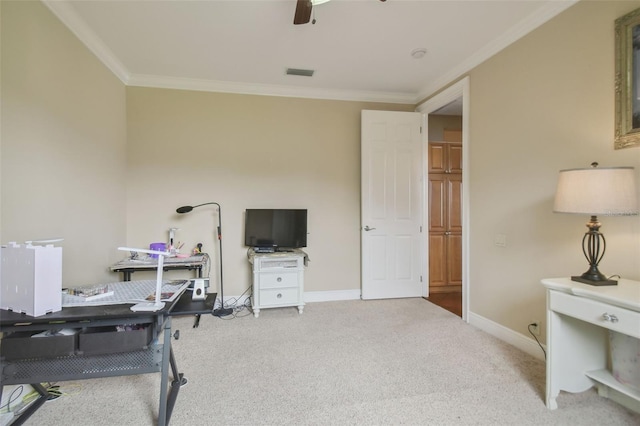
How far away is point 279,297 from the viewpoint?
336 centimetres

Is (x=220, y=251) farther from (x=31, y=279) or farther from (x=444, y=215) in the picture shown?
(x=444, y=215)

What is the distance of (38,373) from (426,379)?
7.34 ft

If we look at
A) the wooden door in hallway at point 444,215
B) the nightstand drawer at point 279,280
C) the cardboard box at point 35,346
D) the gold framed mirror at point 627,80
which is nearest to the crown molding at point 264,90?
the wooden door in hallway at point 444,215

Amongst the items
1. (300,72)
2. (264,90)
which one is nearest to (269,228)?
(264,90)

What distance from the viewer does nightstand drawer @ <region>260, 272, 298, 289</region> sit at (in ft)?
10.9

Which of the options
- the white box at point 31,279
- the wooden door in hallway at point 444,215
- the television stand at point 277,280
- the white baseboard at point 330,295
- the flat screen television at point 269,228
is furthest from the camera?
the wooden door in hallway at point 444,215

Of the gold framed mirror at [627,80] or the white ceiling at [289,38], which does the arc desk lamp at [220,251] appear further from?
the gold framed mirror at [627,80]

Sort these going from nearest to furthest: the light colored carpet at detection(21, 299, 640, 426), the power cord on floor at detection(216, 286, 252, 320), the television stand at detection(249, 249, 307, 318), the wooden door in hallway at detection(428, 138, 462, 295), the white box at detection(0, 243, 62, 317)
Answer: the white box at detection(0, 243, 62, 317) → the light colored carpet at detection(21, 299, 640, 426) → the television stand at detection(249, 249, 307, 318) → the power cord on floor at detection(216, 286, 252, 320) → the wooden door in hallway at detection(428, 138, 462, 295)

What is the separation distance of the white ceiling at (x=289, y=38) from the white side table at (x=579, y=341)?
2.03 meters

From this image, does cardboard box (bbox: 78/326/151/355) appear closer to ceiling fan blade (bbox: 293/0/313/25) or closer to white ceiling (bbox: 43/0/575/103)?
ceiling fan blade (bbox: 293/0/313/25)

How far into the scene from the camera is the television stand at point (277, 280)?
3.30 meters

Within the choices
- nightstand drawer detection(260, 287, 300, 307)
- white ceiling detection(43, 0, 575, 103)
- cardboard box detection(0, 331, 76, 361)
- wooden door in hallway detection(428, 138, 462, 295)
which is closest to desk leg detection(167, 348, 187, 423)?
cardboard box detection(0, 331, 76, 361)

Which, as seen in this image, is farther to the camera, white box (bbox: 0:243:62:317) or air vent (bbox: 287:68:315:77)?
air vent (bbox: 287:68:315:77)

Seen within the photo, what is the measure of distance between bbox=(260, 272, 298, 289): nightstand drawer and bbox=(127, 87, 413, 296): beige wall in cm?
49
